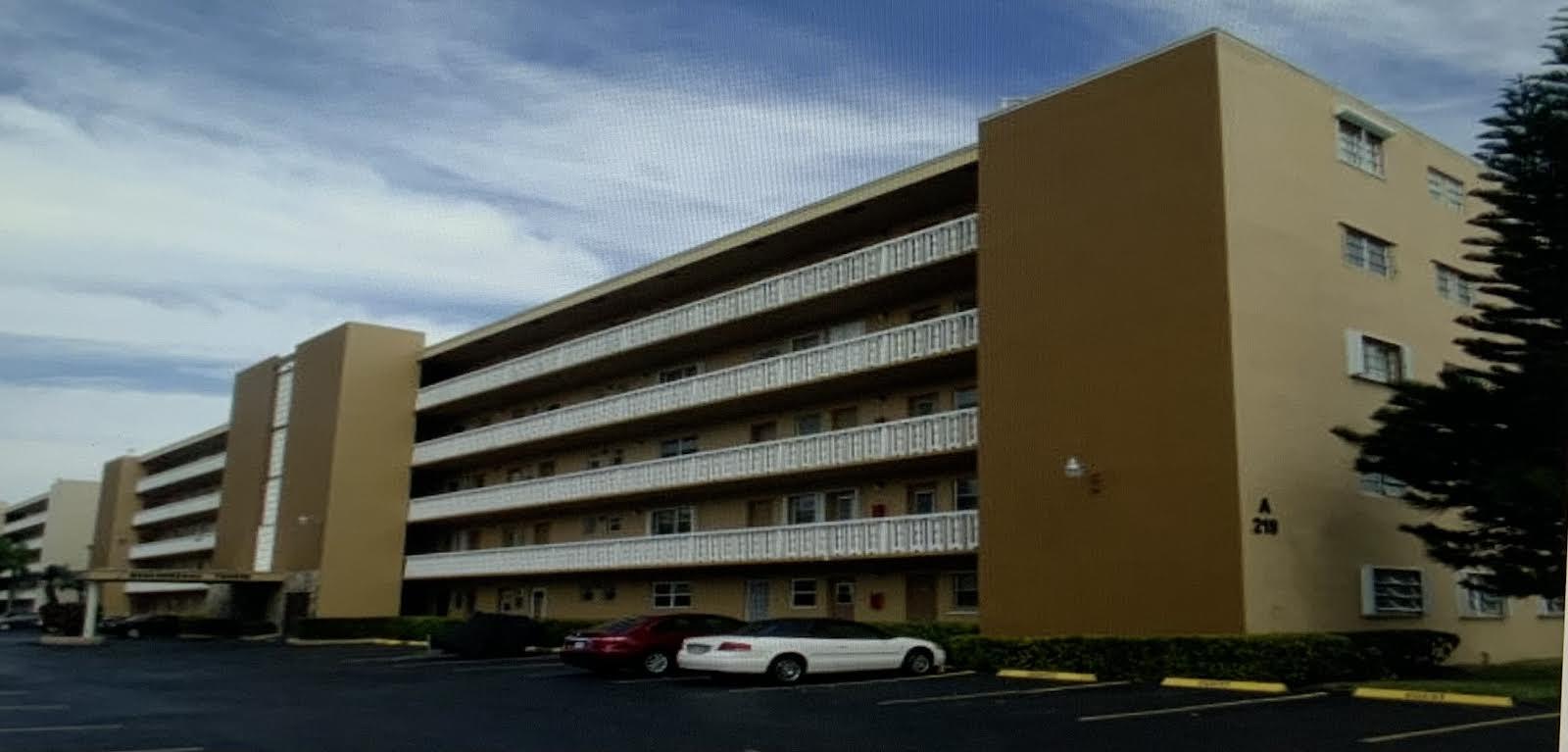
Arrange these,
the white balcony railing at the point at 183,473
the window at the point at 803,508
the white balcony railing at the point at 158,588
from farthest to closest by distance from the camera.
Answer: the white balcony railing at the point at 183,473, the white balcony railing at the point at 158,588, the window at the point at 803,508

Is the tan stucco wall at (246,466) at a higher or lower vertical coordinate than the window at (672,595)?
higher

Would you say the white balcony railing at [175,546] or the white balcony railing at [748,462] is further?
the white balcony railing at [175,546]

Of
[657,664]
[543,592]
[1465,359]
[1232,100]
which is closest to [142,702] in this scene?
[657,664]

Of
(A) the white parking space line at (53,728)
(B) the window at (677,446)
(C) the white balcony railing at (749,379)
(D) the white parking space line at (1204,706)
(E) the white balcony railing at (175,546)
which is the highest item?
(C) the white balcony railing at (749,379)

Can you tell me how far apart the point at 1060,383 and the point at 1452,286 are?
10459mm

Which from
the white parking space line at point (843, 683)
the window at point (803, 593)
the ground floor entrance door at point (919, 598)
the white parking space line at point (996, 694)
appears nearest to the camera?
the white parking space line at point (996, 694)

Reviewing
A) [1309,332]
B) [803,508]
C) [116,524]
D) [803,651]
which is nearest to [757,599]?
[803,508]

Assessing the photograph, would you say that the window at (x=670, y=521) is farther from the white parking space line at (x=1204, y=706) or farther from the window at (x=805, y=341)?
the white parking space line at (x=1204, y=706)

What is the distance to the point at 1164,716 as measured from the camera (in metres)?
16.1

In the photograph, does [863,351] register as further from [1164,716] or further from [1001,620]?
[1164,716]

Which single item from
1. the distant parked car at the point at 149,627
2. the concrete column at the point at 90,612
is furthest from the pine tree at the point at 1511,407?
the distant parked car at the point at 149,627

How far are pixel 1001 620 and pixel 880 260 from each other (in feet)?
29.1

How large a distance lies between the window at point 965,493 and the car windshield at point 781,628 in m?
7.00

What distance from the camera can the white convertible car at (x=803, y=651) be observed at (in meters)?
22.2
